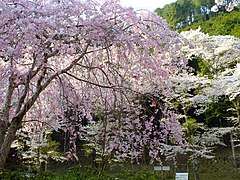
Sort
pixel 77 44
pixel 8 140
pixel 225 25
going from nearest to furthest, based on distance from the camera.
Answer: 1. pixel 77 44
2. pixel 8 140
3. pixel 225 25

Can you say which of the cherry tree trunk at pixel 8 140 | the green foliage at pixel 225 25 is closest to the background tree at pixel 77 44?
the cherry tree trunk at pixel 8 140

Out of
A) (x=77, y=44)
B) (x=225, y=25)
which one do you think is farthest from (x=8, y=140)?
(x=225, y=25)

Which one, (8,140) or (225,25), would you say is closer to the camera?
(8,140)

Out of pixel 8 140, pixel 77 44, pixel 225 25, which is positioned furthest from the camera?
pixel 225 25

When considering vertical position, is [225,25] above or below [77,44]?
above

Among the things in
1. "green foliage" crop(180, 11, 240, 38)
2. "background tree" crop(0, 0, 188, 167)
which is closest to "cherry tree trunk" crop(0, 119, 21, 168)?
"background tree" crop(0, 0, 188, 167)

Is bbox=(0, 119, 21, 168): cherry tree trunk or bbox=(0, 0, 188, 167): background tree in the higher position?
bbox=(0, 0, 188, 167): background tree

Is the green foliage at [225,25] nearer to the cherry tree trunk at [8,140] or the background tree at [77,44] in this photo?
the background tree at [77,44]

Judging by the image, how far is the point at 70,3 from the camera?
2896mm

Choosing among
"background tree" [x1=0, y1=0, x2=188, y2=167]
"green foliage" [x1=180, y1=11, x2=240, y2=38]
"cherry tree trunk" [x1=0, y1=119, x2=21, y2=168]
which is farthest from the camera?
"green foliage" [x1=180, y1=11, x2=240, y2=38]

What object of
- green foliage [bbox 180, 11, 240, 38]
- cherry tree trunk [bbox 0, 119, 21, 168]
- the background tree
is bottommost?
cherry tree trunk [bbox 0, 119, 21, 168]

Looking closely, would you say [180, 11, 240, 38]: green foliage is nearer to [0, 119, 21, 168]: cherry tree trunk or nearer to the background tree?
the background tree

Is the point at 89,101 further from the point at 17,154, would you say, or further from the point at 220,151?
the point at 220,151

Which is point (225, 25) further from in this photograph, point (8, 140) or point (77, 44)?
point (8, 140)
